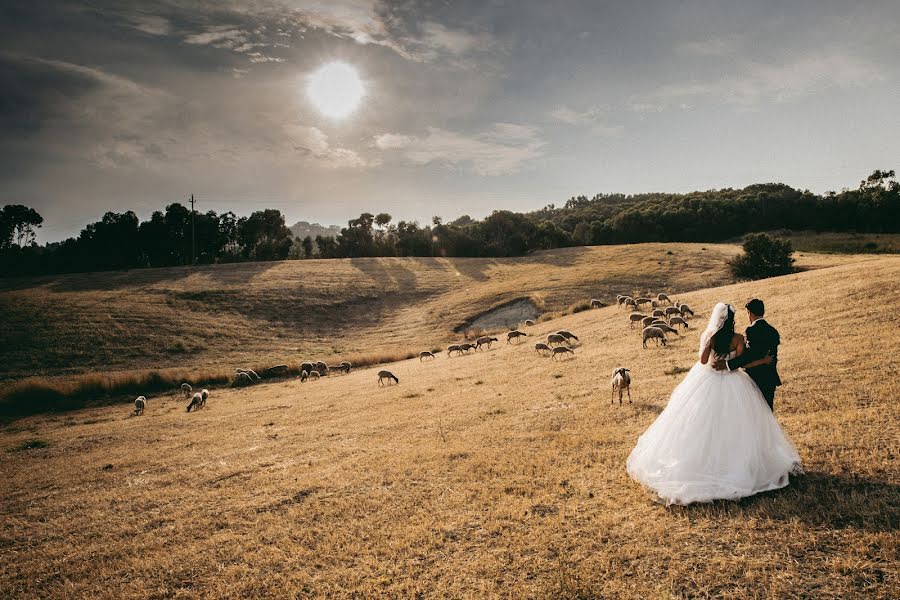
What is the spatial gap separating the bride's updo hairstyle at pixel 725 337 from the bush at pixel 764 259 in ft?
165

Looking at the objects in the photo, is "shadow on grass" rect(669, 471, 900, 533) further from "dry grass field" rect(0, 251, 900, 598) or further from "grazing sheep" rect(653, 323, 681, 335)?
"grazing sheep" rect(653, 323, 681, 335)

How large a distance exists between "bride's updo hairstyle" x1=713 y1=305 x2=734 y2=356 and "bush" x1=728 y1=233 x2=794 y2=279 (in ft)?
165

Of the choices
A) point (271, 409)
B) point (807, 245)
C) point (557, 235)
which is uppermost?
point (557, 235)

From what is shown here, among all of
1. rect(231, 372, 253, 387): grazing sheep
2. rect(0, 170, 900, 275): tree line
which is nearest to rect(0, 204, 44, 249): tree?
rect(0, 170, 900, 275): tree line

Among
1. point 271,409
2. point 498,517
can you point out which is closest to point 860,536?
point 498,517

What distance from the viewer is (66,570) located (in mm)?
9492

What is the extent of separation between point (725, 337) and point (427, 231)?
118515 millimetres

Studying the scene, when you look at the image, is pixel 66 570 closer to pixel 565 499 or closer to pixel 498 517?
pixel 498 517

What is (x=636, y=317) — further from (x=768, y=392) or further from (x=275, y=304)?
(x=275, y=304)

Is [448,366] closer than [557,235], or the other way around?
→ [448,366]

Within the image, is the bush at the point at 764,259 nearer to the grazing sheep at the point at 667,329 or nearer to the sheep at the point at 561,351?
the grazing sheep at the point at 667,329

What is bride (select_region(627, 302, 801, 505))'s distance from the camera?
8484mm

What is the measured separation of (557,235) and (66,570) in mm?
118255

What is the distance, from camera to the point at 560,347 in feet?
84.0
